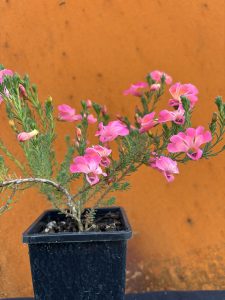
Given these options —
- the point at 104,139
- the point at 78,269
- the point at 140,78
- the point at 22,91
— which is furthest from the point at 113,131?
the point at 140,78

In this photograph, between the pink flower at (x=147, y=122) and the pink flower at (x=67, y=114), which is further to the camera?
→ the pink flower at (x=67, y=114)

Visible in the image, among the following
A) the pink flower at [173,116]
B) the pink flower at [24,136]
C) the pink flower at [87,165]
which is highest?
the pink flower at [173,116]

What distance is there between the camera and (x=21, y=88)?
965 mm

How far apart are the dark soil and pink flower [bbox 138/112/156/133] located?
29 cm

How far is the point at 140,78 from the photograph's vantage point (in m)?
1.42

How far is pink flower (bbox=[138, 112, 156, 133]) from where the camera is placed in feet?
3.01

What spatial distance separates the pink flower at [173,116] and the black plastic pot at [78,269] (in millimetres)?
291

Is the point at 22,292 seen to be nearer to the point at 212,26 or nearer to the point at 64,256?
the point at 64,256

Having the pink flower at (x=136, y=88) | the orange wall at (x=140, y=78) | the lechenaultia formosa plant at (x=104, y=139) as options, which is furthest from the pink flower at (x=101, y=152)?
the orange wall at (x=140, y=78)

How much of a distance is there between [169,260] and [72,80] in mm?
730

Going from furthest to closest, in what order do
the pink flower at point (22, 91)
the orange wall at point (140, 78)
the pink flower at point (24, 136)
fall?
the orange wall at point (140, 78), the pink flower at point (22, 91), the pink flower at point (24, 136)

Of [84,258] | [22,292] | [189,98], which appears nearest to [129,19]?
[189,98]

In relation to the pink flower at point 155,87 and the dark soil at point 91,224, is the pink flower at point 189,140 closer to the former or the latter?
the pink flower at point 155,87

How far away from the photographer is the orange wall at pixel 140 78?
4.62ft
